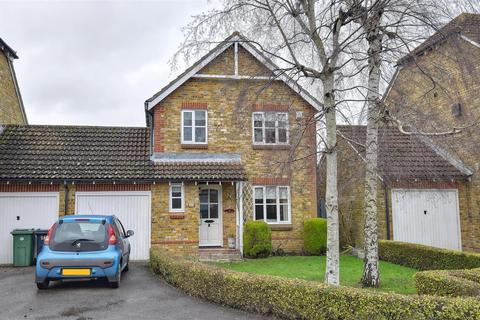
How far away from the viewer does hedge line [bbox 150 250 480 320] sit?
19.1 ft

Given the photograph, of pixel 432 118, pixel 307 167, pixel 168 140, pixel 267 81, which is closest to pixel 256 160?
pixel 307 167

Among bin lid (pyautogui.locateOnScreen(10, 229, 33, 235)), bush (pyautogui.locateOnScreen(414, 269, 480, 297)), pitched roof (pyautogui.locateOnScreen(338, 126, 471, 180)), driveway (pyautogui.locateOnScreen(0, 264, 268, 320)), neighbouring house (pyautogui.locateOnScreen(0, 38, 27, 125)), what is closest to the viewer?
bush (pyautogui.locateOnScreen(414, 269, 480, 297))

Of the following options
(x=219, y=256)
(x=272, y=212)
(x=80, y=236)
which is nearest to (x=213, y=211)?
(x=219, y=256)

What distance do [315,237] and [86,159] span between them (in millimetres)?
8931

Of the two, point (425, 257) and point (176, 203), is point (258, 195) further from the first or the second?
point (425, 257)

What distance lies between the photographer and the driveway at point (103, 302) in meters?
7.47

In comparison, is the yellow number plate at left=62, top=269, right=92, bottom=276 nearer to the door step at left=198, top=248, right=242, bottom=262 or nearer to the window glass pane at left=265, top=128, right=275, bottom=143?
the door step at left=198, top=248, right=242, bottom=262

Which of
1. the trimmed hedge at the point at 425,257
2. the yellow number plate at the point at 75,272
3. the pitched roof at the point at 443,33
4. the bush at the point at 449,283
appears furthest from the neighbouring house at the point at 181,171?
the bush at the point at 449,283

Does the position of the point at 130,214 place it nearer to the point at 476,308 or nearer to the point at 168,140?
the point at 168,140

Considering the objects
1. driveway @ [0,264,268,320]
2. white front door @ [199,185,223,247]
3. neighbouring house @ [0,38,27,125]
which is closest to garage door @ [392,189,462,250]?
white front door @ [199,185,223,247]

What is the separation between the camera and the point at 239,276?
7891 mm

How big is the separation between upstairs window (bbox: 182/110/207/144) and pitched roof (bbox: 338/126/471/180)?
5135 millimetres

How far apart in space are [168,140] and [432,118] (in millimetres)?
9496

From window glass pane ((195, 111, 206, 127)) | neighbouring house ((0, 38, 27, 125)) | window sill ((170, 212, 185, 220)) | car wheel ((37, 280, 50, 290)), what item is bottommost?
car wheel ((37, 280, 50, 290))
